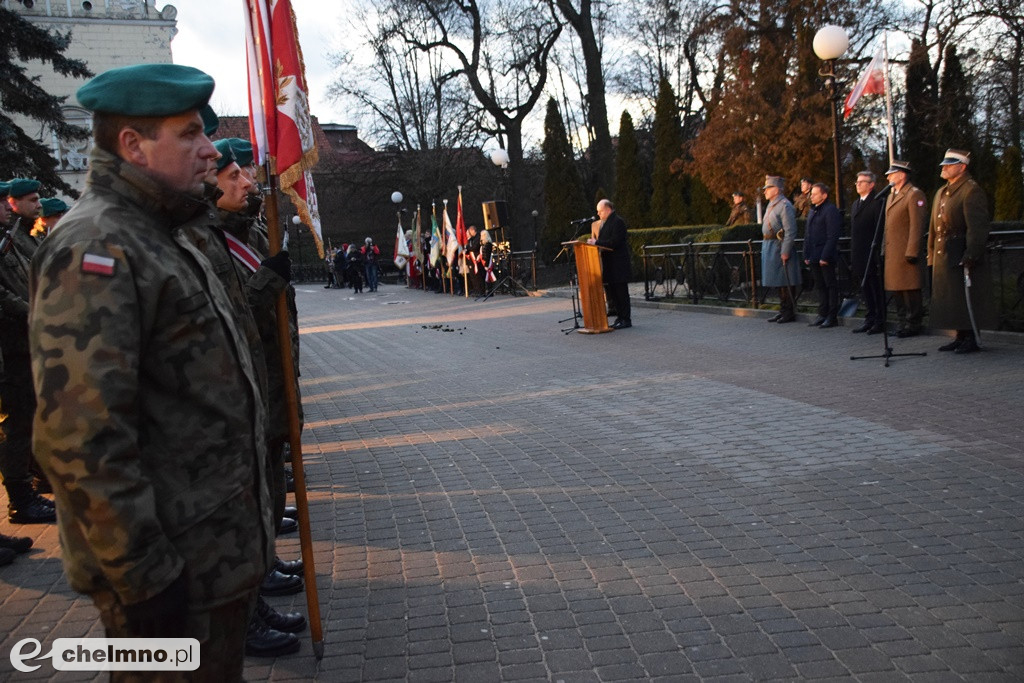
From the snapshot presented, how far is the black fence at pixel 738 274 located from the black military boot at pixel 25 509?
965 cm

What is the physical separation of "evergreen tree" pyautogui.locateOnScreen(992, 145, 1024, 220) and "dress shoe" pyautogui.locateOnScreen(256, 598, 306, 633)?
30297mm

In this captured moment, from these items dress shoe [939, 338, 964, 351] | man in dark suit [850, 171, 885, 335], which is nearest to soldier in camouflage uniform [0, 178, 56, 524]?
dress shoe [939, 338, 964, 351]

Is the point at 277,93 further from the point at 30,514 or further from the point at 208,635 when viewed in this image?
the point at 30,514

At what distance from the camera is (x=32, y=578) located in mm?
5406

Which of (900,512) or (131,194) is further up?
(131,194)

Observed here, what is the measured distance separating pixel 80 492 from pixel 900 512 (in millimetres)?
4522

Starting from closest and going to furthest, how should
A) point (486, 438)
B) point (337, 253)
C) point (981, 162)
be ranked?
point (486, 438) → point (981, 162) → point (337, 253)

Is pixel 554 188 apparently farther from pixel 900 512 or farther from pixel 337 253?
pixel 900 512

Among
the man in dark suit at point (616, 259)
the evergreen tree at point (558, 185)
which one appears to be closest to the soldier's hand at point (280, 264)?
the man in dark suit at point (616, 259)

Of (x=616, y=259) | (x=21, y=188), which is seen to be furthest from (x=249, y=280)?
(x=616, y=259)

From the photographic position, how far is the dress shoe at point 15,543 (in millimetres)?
5859

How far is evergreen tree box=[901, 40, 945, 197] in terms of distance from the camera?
28438 mm

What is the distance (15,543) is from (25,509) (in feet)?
2.78

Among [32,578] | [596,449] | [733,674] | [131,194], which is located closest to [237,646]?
[131,194]
